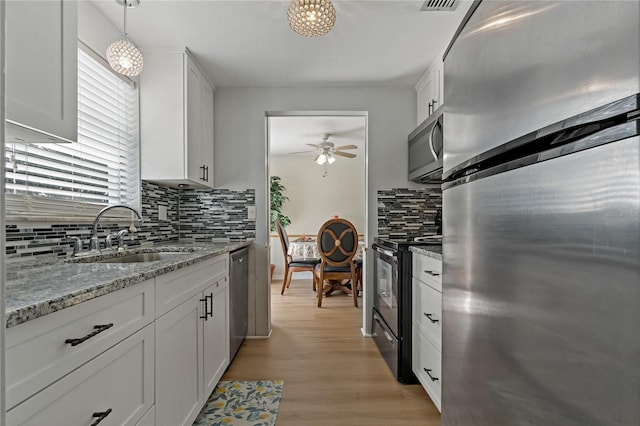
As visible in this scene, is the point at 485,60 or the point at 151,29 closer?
the point at 485,60

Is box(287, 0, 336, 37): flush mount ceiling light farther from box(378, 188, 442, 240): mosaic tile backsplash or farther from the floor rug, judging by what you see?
the floor rug

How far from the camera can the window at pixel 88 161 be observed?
1.59 metres

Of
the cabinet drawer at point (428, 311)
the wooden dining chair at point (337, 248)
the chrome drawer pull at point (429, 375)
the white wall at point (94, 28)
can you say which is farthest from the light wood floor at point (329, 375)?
the white wall at point (94, 28)

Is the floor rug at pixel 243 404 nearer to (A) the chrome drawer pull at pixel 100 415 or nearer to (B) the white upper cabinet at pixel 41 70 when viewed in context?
(A) the chrome drawer pull at pixel 100 415

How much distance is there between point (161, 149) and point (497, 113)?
2.47 m

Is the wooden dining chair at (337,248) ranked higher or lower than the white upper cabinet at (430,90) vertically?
lower

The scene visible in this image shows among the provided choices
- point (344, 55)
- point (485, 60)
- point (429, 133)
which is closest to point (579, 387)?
point (485, 60)

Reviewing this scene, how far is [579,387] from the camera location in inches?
17.6

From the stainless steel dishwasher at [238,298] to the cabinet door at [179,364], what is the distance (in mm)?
721

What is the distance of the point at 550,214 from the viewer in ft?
1.62

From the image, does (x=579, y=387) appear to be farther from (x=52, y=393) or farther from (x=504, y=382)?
(x=52, y=393)

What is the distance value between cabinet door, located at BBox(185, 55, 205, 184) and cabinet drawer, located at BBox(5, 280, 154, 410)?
1.68 metres

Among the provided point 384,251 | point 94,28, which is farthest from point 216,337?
point 94,28

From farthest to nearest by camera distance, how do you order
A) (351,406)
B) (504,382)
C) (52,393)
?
(351,406)
(52,393)
(504,382)
